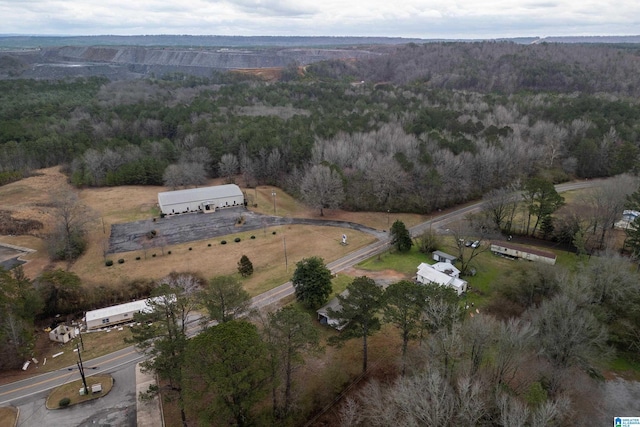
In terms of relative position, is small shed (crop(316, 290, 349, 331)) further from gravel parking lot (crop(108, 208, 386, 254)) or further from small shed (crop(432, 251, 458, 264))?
gravel parking lot (crop(108, 208, 386, 254))

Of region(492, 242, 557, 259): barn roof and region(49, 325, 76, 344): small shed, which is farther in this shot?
region(492, 242, 557, 259): barn roof

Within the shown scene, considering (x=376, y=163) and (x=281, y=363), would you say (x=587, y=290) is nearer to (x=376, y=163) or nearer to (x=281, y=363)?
(x=281, y=363)

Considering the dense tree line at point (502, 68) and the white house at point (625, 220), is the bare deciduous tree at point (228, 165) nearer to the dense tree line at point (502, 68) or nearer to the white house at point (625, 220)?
the white house at point (625, 220)

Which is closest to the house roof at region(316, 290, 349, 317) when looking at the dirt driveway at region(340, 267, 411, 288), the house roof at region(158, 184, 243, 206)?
the dirt driveway at region(340, 267, 411, 288)

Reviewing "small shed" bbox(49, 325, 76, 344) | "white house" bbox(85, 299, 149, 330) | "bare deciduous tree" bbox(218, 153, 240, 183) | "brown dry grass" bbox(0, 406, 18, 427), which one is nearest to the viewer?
"brown dry grass" bbox(0, 406, 18, 427)

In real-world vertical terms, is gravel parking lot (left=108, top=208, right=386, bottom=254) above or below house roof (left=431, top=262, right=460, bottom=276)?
below

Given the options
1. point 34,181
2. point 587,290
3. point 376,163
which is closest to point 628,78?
point 376,163
